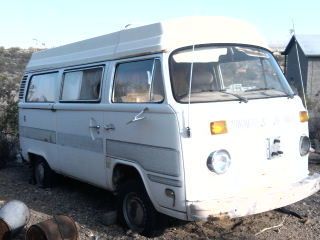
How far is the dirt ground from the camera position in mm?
5582

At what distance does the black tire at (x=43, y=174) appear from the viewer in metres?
8.11

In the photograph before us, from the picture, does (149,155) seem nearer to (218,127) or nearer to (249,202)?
(218,127)

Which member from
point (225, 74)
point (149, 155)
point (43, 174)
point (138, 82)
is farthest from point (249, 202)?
point (43, 174)

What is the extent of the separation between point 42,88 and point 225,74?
352cm

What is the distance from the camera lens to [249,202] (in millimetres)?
4891

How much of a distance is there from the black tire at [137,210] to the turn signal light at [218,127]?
1179 millimetres

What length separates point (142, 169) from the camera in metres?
5.38

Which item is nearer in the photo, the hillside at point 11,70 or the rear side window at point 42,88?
the rear side window at point 42,88

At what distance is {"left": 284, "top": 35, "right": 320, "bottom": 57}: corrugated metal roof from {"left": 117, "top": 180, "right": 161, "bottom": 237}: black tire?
929 inches

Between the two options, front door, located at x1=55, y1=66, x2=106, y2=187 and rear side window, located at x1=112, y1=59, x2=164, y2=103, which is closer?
rear side window, located at x1=112, y1=59, x2=164, y2=103

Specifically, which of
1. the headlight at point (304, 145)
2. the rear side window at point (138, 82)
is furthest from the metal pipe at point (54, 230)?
the headlight at point (304, 145)

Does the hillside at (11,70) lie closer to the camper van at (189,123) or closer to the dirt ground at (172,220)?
the dirt ground at (172,220)

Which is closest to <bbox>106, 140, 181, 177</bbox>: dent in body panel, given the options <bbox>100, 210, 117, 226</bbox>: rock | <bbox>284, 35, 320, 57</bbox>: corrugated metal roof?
<bbox>100, 210, 117, 226</bbox>: rock

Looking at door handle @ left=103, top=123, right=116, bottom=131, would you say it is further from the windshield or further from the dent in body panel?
the windshield
